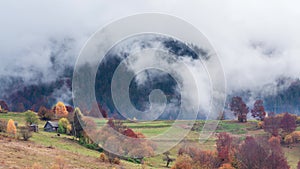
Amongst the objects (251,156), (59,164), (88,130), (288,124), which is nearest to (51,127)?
(88,130)

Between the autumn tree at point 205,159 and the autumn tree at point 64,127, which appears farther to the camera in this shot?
the autumn tree at point 64,127

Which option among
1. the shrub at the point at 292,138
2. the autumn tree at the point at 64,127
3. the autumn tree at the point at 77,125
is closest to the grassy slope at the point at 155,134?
the autumn tree at the point at 77,125

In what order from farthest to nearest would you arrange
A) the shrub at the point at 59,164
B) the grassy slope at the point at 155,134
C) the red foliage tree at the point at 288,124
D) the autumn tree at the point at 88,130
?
the red foliage tree at the point at 288,124, the autumn tree at the point at 88,130, the grassy slope at the point at 155,134, the shrub at the point at 59,164

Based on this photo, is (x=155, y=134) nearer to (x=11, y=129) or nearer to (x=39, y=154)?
(x=11, y=129)

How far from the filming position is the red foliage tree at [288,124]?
105800 mm

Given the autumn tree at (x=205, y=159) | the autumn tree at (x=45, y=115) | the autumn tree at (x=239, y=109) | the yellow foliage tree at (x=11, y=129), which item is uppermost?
the autumn tree at (x=239, y=109)

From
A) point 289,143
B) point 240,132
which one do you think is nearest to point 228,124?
point 240,132

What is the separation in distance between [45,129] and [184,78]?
53.8 meters

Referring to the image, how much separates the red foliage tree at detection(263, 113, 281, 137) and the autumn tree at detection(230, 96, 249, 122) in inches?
761

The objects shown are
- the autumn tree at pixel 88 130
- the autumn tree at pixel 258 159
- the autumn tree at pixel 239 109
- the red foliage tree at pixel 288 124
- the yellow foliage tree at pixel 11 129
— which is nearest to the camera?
the autumn tree at pixel 258 159

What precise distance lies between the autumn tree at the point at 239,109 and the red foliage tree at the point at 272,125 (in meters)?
19.3

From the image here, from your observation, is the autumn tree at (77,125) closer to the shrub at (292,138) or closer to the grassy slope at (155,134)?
the grassy slope at (155,134)

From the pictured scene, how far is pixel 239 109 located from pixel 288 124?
3463cm

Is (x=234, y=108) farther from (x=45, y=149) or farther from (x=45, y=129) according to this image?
(x=45, y=149)
